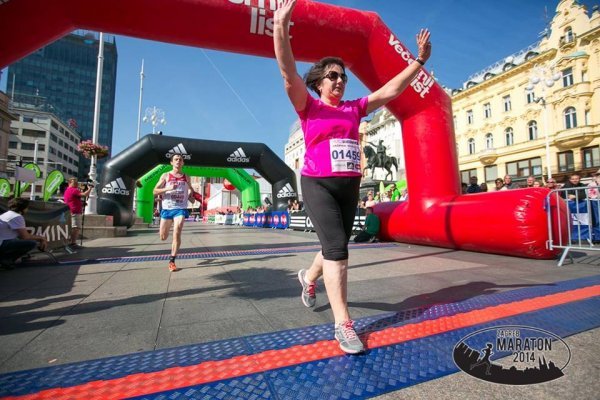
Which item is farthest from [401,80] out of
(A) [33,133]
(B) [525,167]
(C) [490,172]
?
(A) [33,133]

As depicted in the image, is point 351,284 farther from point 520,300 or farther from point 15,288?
point 15,288

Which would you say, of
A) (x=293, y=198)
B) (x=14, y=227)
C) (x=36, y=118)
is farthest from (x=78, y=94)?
(x=14, y=227)

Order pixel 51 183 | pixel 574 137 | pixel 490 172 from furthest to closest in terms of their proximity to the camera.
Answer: pixel 490 172
pixel 574 137
pixel 51 183

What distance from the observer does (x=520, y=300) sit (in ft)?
8.13

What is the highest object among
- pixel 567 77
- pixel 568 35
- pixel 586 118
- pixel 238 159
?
pixel 568 35

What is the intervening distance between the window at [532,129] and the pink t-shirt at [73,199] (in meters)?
34.1

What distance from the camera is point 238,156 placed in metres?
15.4

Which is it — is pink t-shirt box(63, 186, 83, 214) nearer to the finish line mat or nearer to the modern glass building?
the finish line mat

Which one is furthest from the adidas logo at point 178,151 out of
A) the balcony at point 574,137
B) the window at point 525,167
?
the balcony at point 574,137

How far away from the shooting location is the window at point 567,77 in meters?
25.7

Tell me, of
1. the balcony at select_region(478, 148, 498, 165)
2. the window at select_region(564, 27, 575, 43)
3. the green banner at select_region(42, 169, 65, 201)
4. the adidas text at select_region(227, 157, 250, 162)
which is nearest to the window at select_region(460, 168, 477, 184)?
the balcony at select_region(478, 148, 498, 165)

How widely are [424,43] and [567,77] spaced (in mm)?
33352

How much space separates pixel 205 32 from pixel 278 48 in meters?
3.74

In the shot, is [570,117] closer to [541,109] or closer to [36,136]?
[541,109]
